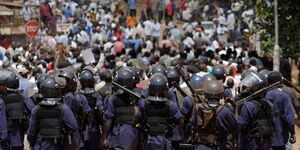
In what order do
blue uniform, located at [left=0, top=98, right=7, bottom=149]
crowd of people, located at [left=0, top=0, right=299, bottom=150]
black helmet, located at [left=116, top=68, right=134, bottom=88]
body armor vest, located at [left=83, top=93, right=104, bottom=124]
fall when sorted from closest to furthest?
crowd of people, located at [left=0, top=0, right=299, bottom=150]
blue uniform, located at [left=0, top=98, right=7, bottom=149]
black helmet, located at [left=116, top=68, right=134, bottom=88]
body armor vest, located at [left=83, top=93, right=104, bottom=124]

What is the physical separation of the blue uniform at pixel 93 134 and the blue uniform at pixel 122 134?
974 mm

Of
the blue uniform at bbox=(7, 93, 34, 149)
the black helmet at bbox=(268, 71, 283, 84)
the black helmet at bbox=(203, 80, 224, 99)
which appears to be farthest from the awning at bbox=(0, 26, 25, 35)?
the black helmet at bbox=(203, 80, 224, 99)

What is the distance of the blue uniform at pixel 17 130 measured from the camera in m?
10.5

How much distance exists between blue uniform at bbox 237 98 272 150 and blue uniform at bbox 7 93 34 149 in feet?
11.6

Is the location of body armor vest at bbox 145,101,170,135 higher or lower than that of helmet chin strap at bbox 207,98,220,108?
lower

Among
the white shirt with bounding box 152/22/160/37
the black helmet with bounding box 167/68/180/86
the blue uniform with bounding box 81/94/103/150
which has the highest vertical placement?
the white shirt with bounding box 152/22/160/37

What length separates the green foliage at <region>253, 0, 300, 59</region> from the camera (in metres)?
16.4

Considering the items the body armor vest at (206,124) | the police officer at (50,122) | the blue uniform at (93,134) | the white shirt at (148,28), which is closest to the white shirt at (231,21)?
the white shirt at (148,28)

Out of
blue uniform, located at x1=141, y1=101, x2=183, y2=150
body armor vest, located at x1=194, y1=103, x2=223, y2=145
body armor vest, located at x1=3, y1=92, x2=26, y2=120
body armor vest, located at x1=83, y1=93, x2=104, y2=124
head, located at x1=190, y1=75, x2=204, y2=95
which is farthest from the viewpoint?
body armor vest, located at x1=83, y1=93, x2=104, y2=124

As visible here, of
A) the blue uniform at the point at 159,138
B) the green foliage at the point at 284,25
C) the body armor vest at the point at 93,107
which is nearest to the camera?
the blue uniform at the point at 159,138

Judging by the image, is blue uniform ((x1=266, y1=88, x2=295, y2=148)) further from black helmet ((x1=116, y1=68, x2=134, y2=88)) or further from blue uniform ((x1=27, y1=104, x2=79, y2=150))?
blue uniform ((x1=27, y1=104, x2=79, y2=150))

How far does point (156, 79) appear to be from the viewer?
9562 mm

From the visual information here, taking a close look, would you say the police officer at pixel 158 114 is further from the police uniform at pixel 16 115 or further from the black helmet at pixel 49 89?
the police uniform at pixel 16 115

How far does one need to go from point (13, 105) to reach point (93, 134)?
1571mm
